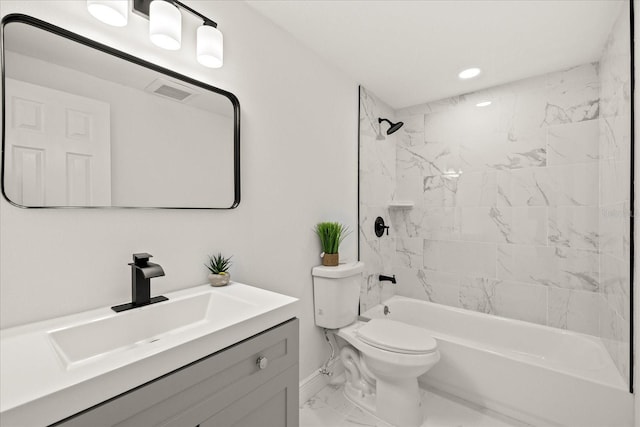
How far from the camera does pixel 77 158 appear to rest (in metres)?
1.01

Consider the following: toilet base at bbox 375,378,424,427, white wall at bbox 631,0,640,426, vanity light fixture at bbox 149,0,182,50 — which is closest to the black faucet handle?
vanity light fixture at bbox 149,0,182,50

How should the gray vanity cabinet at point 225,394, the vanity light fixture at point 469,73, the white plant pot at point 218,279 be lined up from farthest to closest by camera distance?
the vanity light fixture at point 469,73, the white plant pot at point 218,279, the gray vanity cabinet at point 225,394

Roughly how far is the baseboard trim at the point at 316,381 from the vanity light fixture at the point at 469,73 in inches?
94.7

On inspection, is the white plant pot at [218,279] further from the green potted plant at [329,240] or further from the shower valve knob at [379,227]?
the shower valve knob at [379,227]

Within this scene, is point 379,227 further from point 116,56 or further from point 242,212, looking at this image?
point 116,56

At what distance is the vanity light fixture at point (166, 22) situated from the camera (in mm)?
1007

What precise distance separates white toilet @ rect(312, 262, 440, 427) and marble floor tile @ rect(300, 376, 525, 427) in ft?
0.21

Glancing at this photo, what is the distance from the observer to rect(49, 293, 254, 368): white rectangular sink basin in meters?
0.89

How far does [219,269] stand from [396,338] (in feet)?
3.79

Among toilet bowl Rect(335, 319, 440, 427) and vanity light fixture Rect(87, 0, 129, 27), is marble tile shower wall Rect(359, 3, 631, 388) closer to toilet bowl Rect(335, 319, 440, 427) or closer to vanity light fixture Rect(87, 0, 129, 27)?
toilet bowl Rect(335, 319, 440, 427)

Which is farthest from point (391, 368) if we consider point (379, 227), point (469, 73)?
point (469, 73)

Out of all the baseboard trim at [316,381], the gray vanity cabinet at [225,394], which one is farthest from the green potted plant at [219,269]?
the baseboard trim at [316,381]

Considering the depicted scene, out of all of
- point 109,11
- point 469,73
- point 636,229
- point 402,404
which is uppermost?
point 469,73

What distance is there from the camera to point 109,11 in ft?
3.30
